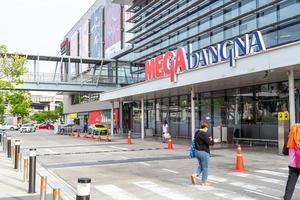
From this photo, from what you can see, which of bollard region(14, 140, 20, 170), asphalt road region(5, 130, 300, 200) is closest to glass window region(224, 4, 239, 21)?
asphalt road region(5, 130, 300, 200)

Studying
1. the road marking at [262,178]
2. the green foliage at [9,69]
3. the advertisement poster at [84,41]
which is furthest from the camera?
the advertisement poster at [84,41]

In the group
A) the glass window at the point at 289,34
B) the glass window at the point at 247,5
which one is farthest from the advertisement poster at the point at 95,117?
the glass window at the point at 289,34

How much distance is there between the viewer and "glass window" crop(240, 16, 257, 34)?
1062 inches

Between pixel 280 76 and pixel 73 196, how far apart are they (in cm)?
1540

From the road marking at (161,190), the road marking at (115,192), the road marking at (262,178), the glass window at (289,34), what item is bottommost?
the road marking at (115,192)

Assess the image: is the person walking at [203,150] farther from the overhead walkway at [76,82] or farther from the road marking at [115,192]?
the overhead walkway at [76,82]

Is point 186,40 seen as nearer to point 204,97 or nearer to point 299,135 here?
point 204,97

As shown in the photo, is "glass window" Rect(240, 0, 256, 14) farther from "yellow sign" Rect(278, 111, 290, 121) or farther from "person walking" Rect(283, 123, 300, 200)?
"person walking" Rect(283, 123, 300, 200)

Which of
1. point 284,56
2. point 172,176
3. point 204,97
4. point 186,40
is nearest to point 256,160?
point 284,56

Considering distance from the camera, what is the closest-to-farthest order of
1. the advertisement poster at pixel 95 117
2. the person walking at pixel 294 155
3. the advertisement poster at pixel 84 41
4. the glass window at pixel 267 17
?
the person walking at pixel 294 155 → the glass window at pixel 267 17 → the advertisement poster at pixel 95 117 → the advertisement poster at pixel 84 41

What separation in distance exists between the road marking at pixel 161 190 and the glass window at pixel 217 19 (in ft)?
72.1

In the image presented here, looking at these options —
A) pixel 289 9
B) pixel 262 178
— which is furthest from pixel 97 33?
pixel 262 178

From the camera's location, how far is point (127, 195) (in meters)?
9.81

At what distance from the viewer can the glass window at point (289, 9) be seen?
75.6ft
